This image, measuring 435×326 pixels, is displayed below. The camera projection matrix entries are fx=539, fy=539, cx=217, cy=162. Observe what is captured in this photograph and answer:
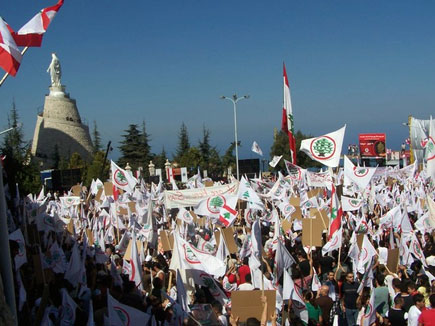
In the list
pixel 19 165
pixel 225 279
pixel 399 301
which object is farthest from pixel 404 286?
pixel 19 165

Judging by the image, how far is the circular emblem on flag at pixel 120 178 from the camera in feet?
54.3

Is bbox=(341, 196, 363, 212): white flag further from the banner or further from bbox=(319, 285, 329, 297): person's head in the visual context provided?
bbox=(319, 285, 329, 297): person's head

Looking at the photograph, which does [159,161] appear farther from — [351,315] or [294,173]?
[351,315]

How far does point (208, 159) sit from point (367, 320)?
187ft

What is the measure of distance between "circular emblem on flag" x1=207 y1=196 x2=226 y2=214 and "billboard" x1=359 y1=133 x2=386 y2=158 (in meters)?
53.1

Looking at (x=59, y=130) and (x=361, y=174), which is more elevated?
(x=59, y=130)

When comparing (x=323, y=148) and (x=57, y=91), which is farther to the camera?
(x=57, y=91)

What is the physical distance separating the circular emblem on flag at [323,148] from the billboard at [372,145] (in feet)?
170

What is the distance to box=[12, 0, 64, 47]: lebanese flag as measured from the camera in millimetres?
6864

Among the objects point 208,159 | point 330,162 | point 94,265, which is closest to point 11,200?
point 94,265

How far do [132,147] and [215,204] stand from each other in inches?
2121

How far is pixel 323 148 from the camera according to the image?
42.3ft

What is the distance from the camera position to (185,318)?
6.63 meters

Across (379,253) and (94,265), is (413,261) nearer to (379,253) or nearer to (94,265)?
(379,253)
